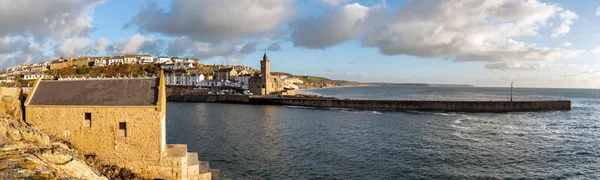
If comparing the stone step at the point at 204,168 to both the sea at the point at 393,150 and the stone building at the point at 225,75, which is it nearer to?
the sea at the point at 393,150

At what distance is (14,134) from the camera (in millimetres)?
14820

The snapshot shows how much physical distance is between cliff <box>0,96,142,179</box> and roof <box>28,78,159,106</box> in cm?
148

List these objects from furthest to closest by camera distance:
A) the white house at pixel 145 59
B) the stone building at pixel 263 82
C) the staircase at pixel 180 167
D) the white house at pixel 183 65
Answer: the white house at pixel 145 59 → the white house at pixel 183 65 → the stone building at pixel 263 82 → the staircase at pixel 180 167

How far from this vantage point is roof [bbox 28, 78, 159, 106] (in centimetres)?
1784

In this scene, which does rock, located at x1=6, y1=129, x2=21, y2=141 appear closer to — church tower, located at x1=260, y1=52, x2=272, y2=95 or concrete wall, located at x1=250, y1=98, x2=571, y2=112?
concrete wall, located at x1=250, y1=98, x2=571, y2=112

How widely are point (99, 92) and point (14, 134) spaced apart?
4446mm

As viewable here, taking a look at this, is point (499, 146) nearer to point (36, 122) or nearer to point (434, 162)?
point (434, 162)

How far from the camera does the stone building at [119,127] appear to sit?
17484mm

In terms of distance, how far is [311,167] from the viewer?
22094 mm

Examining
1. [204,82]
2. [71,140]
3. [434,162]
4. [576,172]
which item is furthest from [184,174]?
[204,82]

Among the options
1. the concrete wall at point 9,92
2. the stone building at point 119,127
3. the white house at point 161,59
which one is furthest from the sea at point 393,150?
the white house at point 161,59

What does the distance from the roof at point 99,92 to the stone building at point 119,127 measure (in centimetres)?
5

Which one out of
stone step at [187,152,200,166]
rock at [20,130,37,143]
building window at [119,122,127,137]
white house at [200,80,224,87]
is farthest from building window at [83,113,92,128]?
white house at [200,80,224,87]

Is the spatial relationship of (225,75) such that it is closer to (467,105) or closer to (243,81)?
(243,81)
